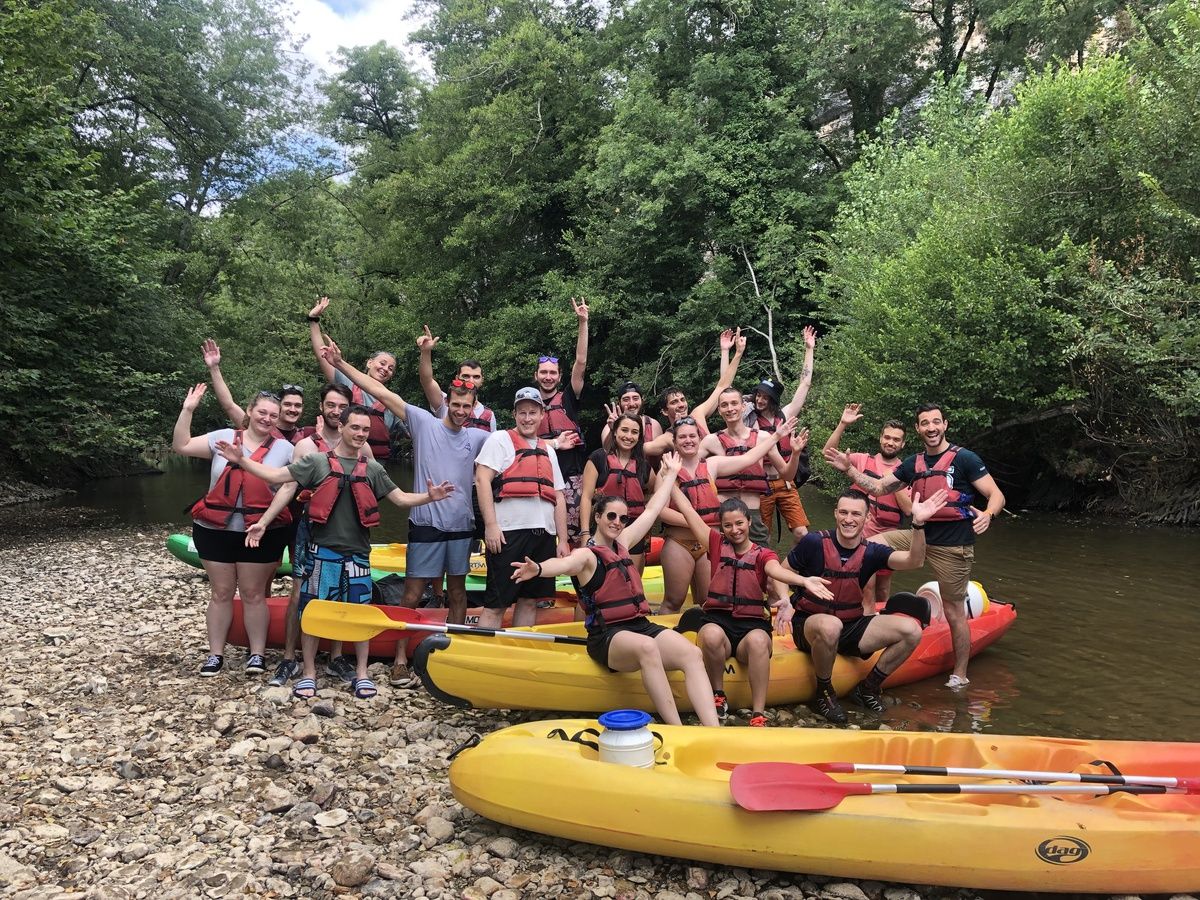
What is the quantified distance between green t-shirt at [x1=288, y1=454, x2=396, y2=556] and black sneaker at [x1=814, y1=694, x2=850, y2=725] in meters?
2.92

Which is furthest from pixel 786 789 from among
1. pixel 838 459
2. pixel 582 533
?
pixel 838 459

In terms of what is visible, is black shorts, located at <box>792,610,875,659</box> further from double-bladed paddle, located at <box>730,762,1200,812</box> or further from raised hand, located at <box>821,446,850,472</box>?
double-bladed paddle, located at <box>730,762,1200,812</box>

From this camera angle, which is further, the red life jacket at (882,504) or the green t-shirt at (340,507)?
the red life jacket at (882,504)

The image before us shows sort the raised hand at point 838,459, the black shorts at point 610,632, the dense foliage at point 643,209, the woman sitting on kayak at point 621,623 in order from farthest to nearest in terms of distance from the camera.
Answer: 1. the dense foliage at point 643,209
2. the raised hand at point 838,459
3. the black shorts at point 610,632
4. the woman sitting on kayak at point 621,623

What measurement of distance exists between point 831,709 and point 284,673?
→ 11.0 feet

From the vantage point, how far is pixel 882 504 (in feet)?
18.9

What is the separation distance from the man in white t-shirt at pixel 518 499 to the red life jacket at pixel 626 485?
14.6 inches

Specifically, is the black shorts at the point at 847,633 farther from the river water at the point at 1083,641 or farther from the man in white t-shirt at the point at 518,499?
the man in white t-shirt at the point at 518,499

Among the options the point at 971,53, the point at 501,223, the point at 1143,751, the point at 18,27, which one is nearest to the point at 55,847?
the point at 1143,751

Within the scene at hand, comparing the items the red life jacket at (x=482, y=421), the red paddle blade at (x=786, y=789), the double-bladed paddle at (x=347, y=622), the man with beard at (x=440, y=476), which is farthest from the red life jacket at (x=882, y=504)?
the red paddle blade at (x=786, y=789)

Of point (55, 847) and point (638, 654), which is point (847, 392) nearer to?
point (638, 654)

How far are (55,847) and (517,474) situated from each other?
2725 millimetres

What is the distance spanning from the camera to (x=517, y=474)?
15.2ft

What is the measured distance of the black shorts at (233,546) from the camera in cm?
455
